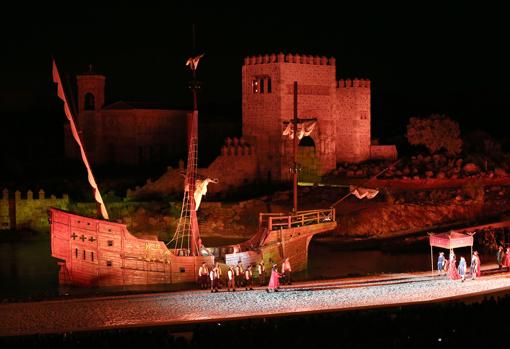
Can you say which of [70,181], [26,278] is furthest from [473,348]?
[70,181]

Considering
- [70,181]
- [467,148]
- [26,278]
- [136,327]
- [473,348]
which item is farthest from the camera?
[467,148]

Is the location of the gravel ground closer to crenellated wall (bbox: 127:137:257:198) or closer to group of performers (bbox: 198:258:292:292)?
group of performers (bbox: 198:258:292:292)

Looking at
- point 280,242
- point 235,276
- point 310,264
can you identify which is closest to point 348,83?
point 310,264

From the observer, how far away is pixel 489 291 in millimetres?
23000

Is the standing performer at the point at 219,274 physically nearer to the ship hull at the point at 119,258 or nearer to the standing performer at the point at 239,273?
the ship hull at the point at 119,258

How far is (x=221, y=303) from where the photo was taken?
72.9 feet

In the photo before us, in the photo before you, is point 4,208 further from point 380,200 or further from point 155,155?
point 380,200

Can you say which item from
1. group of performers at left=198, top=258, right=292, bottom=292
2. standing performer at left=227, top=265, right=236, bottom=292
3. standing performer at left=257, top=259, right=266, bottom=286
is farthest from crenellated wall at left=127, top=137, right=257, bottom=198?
standing performer at left=227, top=265, right=236, bottom=292

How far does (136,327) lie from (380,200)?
19196 millimetres

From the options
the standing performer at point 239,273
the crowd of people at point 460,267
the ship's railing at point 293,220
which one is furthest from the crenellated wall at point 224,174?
the crowd of people at point 460,267

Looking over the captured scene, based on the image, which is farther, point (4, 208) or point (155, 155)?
point (155, 155)

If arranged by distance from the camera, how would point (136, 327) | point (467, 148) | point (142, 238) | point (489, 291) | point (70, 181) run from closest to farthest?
point (136, 327)
point (489, 291)
point (142, 238)
point (70, 181)
point (467, 148)

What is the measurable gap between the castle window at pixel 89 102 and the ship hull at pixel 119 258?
20.0 metres

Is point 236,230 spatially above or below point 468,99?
below
